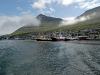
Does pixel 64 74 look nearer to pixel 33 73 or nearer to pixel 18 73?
pixel 33 73

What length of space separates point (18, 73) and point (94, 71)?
1924cm

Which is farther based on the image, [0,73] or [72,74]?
[0,73]

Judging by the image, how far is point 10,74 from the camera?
3853cm

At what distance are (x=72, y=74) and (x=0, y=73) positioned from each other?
18332 millimetres

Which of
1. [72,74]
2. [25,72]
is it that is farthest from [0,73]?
[72,74]

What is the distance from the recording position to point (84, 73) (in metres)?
37.5

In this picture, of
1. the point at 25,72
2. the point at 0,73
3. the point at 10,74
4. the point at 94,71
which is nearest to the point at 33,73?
the point at 25,72

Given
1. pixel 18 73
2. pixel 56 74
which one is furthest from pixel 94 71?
pixel 18 73

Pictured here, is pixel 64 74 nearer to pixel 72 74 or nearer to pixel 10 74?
pixel 72 74

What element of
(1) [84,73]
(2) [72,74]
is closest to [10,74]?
(2) [72,74]

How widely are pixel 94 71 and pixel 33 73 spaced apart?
15.4 metres

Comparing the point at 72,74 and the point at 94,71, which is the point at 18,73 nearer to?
the point at 72,74

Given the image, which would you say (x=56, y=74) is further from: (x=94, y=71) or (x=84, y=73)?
(x=94, y=71)

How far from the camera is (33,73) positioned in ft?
128
